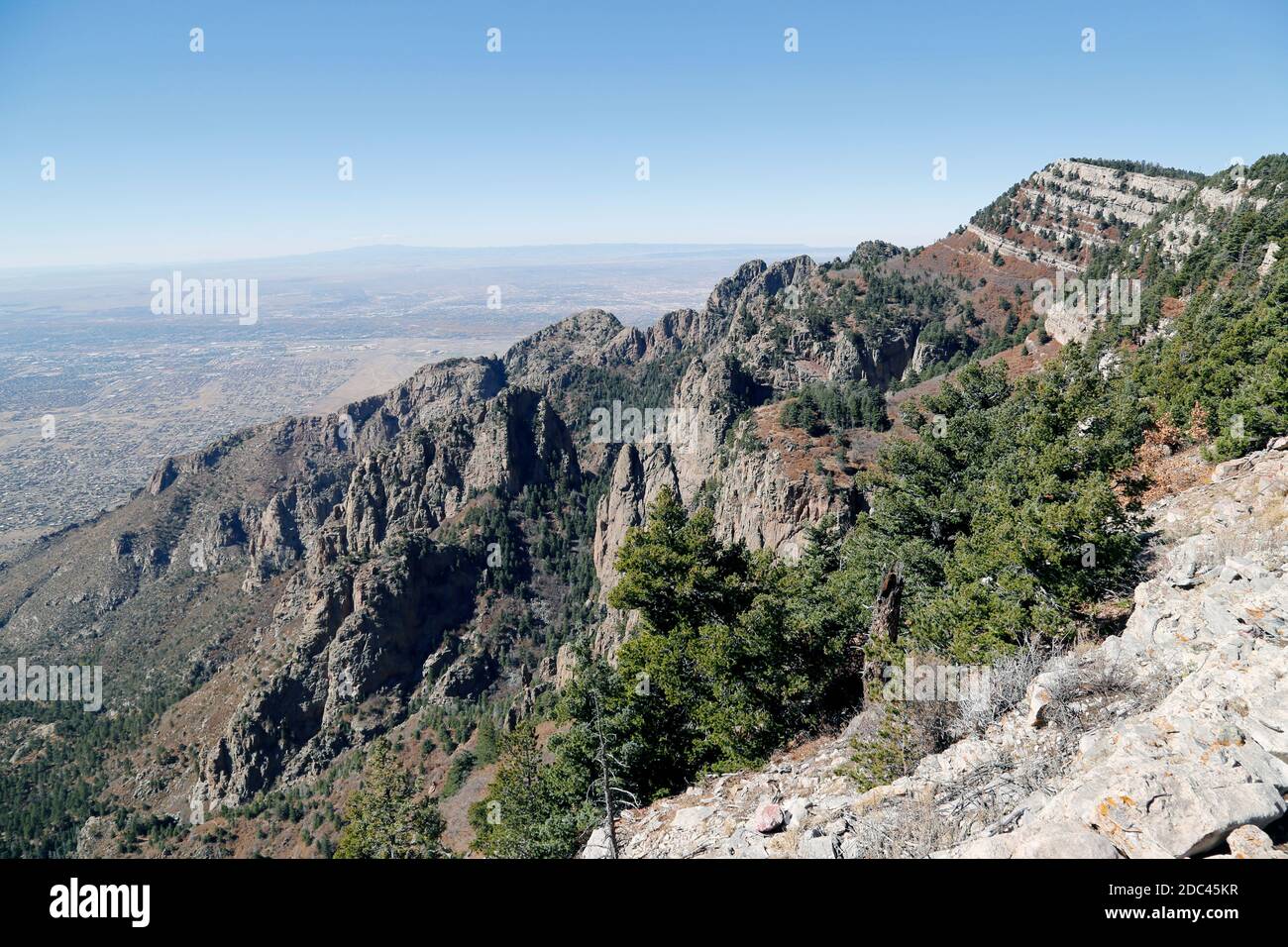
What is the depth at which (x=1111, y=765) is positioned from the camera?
757 centimetres

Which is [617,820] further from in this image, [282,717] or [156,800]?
[156,800]

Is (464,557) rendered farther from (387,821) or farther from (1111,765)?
(1111,765)

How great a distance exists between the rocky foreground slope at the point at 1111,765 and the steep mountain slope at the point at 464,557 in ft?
151

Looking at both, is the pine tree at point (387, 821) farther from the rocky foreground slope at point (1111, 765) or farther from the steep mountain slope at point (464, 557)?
the steep mountain slope at point (464, 557)

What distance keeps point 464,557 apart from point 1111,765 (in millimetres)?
133110

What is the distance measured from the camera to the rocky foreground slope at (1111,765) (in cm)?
657

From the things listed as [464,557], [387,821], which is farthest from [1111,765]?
[464,557]

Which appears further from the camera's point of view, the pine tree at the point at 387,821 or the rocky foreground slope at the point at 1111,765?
the pine tree at the point at 387,821

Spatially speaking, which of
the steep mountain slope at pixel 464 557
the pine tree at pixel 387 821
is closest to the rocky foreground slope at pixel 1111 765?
the pine tree at pixel 387 821

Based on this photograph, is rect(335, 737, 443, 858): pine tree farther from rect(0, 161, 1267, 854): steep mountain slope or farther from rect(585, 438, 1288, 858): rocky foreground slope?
rect(0, 161, 1267, 854): steep mountain slope

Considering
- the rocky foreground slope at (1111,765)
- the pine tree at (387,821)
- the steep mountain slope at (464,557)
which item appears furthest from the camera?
the steep mountain slope at (464,557)

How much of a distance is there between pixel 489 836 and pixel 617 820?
11.0 metres

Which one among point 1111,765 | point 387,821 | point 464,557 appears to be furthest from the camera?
point 464,557
